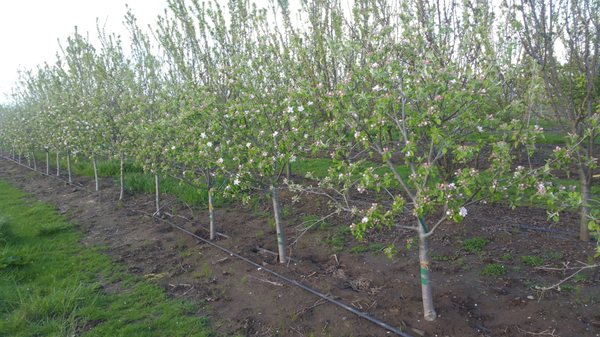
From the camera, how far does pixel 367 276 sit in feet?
16.8

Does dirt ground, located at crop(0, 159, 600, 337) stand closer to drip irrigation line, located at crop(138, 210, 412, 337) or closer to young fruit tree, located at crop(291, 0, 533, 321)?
drip irrigation line, located at crop(138, 210, 412, 337)

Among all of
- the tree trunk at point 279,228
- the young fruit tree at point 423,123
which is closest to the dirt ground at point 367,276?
the tree trunk at point 279,228

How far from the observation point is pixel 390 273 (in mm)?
5156

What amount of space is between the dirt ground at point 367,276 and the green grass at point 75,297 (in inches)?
9.1

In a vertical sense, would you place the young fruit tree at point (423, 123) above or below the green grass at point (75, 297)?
above

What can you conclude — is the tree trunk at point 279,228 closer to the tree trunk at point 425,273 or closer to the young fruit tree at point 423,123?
Result: the young fruit tree at point 423,123

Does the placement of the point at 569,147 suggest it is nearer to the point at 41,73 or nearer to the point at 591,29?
the point at 591,29

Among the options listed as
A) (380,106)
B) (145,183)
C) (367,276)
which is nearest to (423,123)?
(380,106)

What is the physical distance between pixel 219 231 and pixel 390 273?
132 inches

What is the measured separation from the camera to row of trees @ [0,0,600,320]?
3502 mm

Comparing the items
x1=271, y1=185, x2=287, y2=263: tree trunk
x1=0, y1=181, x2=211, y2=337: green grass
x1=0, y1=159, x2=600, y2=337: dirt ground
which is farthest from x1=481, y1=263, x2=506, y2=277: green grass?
x1=0, y1=181, x2=211, y2=337: green grass

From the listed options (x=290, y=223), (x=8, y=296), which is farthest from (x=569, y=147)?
(x=8, y=296)

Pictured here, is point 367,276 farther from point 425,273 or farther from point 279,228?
point 279,228

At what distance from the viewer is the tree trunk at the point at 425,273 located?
396 centimetres
